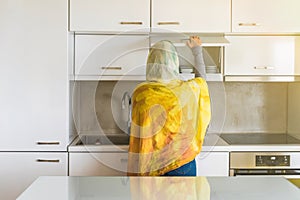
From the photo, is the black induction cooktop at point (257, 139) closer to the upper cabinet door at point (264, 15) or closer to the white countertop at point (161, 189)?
the upper cabinet door at point (264, 15)

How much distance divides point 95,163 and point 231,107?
1.23m

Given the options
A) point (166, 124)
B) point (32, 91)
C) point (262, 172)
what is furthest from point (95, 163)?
point (262, 172)

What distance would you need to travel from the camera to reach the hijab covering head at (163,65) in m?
2.32

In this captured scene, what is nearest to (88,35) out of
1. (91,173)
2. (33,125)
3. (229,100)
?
(33,125)

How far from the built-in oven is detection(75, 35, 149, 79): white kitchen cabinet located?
34.6 inches

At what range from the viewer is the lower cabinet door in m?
2.87

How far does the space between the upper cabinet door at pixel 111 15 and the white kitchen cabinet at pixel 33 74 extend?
123mm

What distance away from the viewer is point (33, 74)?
9.34 ft

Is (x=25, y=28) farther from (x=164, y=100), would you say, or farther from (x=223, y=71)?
(x=223, y=71)

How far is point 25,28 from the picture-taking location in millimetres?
2834

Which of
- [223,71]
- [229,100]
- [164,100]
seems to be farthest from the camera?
[229,100]

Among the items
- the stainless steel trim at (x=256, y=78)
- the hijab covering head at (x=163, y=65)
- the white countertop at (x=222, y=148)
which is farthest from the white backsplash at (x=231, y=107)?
the hijab covering head at (x=163, y=65)

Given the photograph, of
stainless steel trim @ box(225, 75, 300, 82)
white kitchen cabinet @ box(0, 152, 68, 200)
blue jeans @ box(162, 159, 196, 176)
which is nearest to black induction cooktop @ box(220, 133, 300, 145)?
stainless steel trim @ box(225, 75, 300, 82)

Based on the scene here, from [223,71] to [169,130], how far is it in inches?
39.9
